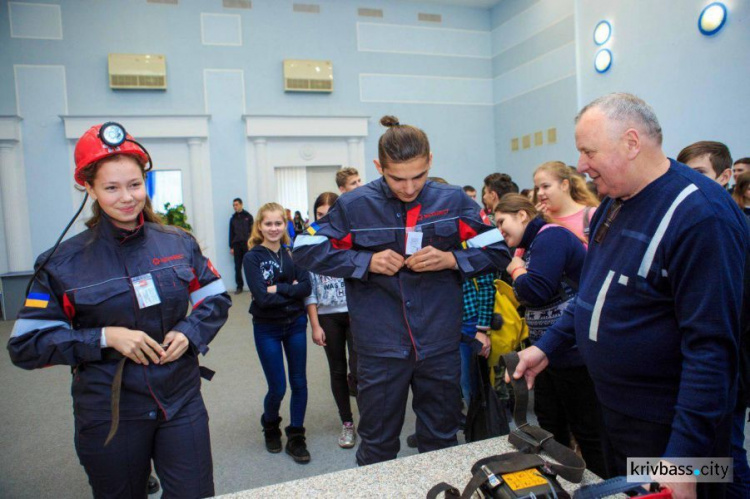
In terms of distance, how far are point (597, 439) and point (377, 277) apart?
123 centimetres

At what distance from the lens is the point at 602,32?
27.4ft

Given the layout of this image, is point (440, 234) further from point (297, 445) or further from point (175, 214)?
point (175, 214)

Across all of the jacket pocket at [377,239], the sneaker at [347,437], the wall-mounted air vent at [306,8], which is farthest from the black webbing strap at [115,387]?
the wall-mounted air vent at [306,8]

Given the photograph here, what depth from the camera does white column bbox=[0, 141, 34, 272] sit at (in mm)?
8766

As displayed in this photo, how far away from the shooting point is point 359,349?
200 centimetres

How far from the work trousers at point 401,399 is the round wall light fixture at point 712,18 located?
6825 mm

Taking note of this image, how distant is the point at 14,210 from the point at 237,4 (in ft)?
18.9

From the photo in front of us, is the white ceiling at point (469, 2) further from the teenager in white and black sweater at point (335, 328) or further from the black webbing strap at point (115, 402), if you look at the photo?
the black webbing strap at point (115, 402)

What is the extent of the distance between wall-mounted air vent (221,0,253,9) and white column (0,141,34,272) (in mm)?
4700

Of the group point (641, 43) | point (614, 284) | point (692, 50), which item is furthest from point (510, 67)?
point (614, 284)

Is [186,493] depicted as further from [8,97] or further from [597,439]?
[8,97]

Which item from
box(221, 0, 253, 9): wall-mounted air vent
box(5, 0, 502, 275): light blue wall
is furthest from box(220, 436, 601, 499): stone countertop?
box(221, 0, 253, 9): wall-mounted air vent

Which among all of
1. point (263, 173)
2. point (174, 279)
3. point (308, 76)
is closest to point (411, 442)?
point (174, 279)

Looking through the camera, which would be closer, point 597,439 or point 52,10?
point 597,439
